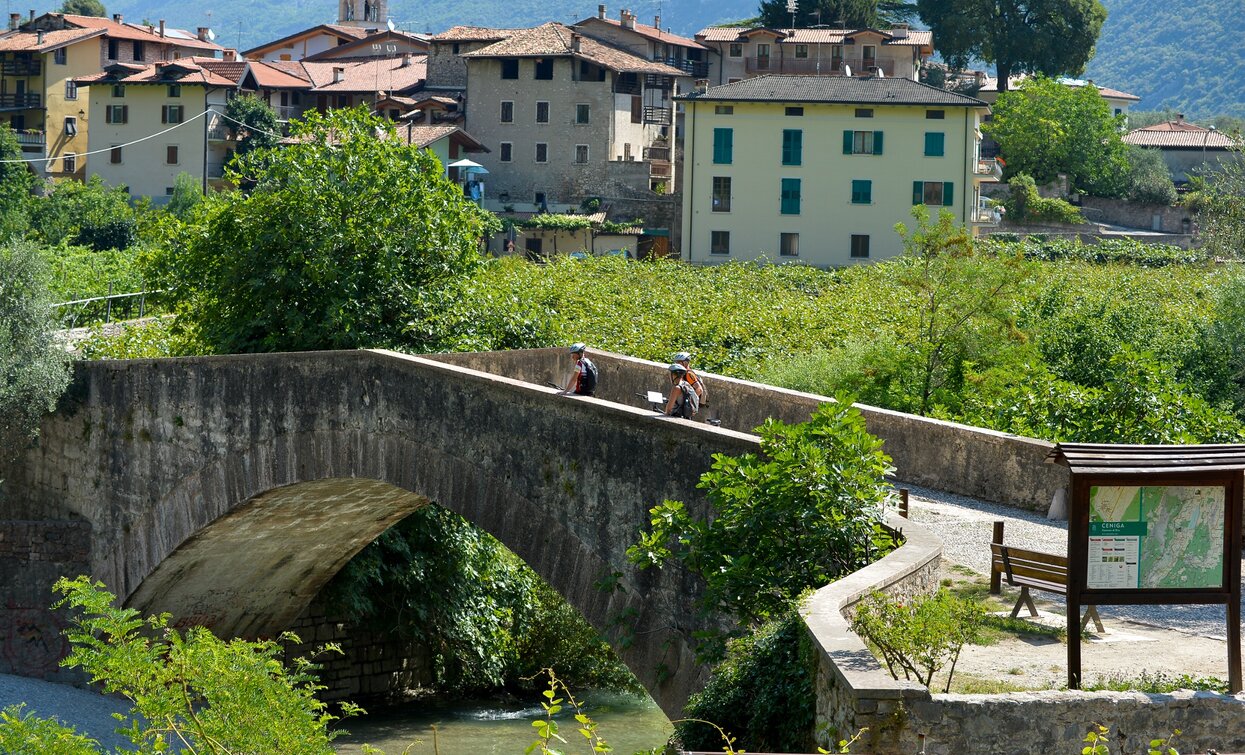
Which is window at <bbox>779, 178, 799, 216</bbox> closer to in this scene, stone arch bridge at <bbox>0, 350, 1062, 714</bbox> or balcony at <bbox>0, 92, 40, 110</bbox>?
stone arch bridge at <bbox>0, 350, 1062, 714</bbox>

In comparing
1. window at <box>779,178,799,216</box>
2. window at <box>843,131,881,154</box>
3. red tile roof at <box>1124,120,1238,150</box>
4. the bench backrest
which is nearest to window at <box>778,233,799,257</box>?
window at <box>779,178,799,216</box>

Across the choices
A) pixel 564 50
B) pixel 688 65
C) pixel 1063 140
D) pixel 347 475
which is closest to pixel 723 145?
pixel 564 50

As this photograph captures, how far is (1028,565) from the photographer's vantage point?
37.0 feet

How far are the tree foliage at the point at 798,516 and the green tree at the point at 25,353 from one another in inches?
536

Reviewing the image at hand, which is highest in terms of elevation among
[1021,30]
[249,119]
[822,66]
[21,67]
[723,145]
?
[1021,30]

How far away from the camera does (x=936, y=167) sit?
183ft

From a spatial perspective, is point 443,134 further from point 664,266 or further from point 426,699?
point 426,699

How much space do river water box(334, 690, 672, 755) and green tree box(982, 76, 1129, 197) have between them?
5242cm

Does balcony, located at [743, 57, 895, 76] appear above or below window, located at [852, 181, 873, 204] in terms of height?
above

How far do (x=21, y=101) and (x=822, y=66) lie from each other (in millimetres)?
39016

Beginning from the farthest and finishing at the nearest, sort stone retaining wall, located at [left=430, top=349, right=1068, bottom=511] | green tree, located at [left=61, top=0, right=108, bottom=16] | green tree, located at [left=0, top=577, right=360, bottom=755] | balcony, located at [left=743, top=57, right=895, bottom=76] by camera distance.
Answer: green tree, located at [left=61, top=0, right=108, bottom=16], balcony, located at [left=743, top=57, right=895, bottom=76], stone retaining wall, located at [left=430, top=349, right=1068, bottom=511], green tree, located at [left=0, top=577, right=360, bottom=755]

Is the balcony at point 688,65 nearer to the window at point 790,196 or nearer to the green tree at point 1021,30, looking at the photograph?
the green tree at point 1021,30

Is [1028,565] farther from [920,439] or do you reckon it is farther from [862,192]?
[862,192]

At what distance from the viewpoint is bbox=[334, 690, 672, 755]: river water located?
20906 mm
